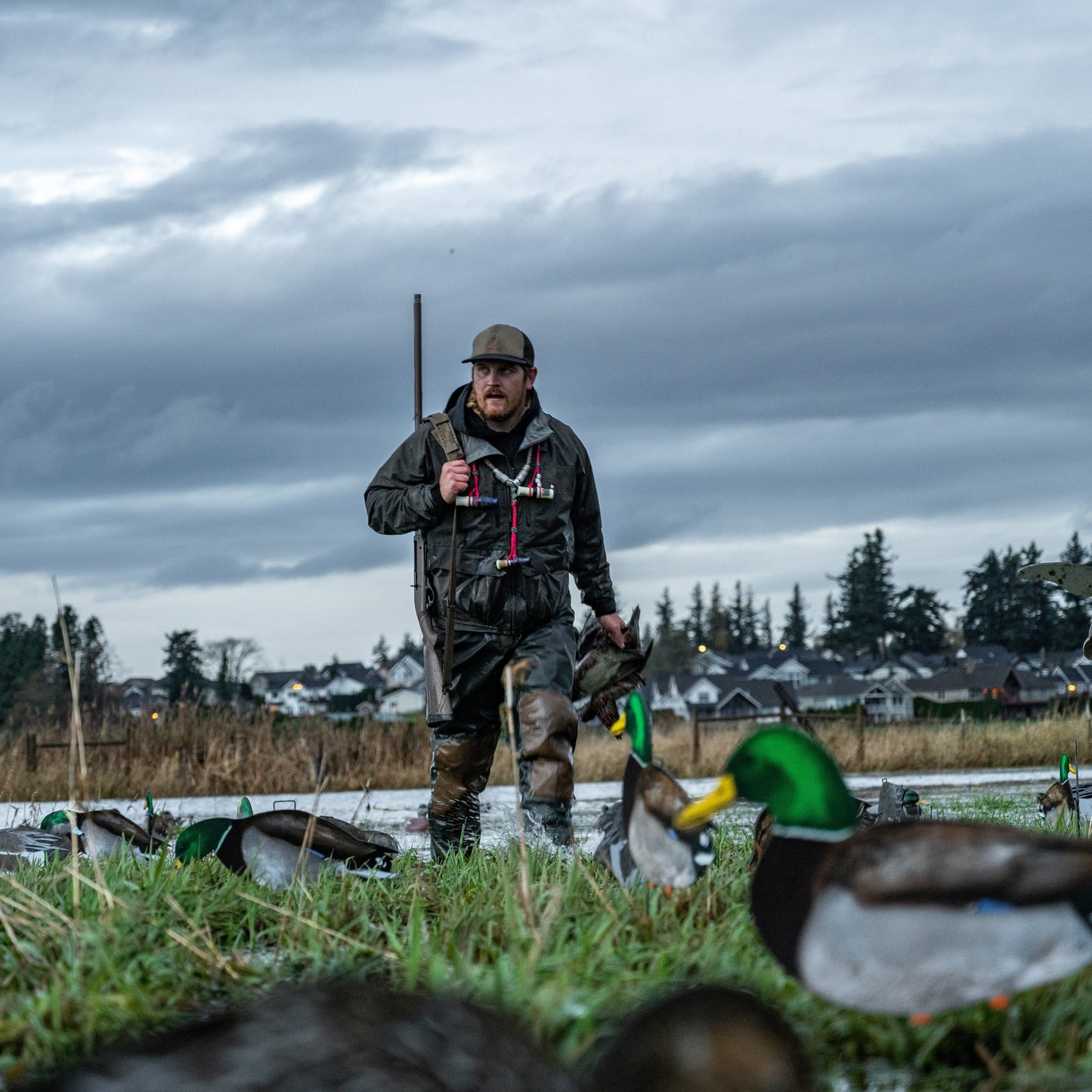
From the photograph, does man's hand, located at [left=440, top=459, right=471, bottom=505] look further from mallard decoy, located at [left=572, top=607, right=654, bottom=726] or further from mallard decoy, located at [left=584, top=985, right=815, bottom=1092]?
mallard decoy, located at [left=584, top=985, right=815, bottom=1092]

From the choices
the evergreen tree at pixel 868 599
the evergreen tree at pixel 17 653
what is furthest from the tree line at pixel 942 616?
the evergreen tree at pixel 17 653

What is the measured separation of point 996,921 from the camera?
2.10 metres

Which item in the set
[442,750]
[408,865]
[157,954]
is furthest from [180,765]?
[157,954]

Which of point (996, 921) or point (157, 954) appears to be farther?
point (157, 954)

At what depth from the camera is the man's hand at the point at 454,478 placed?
Answer: 563cm

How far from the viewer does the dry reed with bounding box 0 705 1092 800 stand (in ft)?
40.4

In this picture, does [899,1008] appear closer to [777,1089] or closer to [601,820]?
[777,1089]

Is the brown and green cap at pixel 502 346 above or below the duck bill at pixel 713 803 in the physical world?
above

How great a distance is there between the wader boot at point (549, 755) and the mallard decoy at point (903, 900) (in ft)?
10.8

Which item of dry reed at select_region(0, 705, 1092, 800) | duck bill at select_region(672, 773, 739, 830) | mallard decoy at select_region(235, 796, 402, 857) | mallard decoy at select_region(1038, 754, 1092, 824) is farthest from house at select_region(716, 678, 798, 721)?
duck bill at select_region(672, 773, 739, 830)

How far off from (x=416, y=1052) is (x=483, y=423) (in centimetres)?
430

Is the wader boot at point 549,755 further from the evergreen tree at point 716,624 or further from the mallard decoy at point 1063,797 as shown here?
the evergreen tree at point 716,624

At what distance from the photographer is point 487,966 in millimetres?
2646

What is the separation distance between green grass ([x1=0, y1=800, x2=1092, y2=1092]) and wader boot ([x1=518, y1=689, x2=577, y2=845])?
1.96 m
